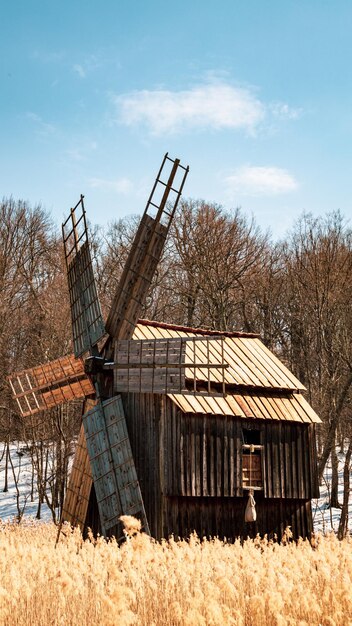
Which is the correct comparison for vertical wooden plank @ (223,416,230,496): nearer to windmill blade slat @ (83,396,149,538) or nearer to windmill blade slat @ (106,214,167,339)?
windmill blade slat @ (83,396,149,538)

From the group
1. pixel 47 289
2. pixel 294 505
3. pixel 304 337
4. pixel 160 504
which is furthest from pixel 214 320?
pixel 160 504

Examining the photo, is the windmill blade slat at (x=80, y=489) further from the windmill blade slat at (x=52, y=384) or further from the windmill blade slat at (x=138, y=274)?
the windmill blade slat at (x=138, y=274)

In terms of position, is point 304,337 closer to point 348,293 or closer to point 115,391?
point 348,293

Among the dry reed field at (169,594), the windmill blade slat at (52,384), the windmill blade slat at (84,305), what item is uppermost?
the windmill blade slat at (84,305)

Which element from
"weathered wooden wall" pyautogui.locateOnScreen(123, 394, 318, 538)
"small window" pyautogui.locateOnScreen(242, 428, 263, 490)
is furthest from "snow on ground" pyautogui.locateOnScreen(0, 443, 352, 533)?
"small window" pyautogui.locateOnScreen(242, 428, 263, 490)

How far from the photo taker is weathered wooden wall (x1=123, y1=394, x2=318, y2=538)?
18969mm

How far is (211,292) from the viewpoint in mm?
36688

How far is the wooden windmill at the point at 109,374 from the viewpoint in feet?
61.2

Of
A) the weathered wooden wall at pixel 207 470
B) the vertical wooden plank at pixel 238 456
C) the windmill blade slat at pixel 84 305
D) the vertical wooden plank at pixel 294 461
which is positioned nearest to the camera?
the weathered wooden wall at pixel 207 470

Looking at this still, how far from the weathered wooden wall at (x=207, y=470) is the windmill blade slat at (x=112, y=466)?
59 centimetres

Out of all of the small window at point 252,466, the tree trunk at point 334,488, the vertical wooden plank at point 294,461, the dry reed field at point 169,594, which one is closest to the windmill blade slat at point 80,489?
the small window at point 252,466

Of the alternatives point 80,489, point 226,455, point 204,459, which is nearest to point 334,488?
point 226,455

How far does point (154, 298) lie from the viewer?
4038 cm

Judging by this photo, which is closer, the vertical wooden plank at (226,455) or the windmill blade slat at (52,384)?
the vertical wooden plank at (226,455)
